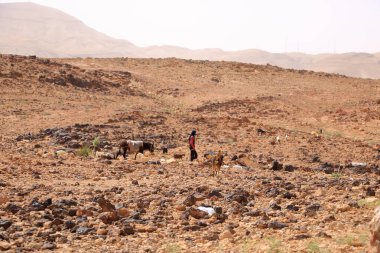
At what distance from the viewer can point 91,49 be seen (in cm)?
15575

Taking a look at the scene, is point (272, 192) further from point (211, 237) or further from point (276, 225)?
point (211, 237)

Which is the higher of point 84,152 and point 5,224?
point 5,224

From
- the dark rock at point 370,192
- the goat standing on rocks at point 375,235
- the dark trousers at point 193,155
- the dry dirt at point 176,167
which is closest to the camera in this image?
the goat standing on rocks at point 375,235

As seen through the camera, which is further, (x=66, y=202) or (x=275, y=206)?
(x=66, y=202)

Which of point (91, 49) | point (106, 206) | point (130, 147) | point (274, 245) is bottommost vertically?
point (130, 147)

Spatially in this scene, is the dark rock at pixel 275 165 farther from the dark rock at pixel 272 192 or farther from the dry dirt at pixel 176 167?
the dark rock at pixel 272 192

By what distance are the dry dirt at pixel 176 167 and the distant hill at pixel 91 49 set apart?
304 ft

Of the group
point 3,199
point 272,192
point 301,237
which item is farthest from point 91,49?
point 301,237

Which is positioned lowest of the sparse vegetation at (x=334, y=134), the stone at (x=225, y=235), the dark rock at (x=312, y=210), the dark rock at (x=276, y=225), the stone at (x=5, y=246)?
the sparse vegetation at (x=334, y=134)

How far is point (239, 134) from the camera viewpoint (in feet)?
64.3

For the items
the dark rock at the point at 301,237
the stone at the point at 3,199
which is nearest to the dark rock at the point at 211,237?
the dark rock at the point at 301,237

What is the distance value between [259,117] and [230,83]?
10.6 metres

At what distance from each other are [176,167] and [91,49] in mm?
147405

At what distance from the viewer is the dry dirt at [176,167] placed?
6.73 metres
